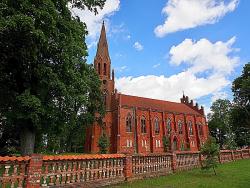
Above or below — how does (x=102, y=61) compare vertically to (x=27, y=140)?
above

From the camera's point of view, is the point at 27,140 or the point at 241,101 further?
the point at 241,101

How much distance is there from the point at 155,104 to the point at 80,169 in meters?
45.8

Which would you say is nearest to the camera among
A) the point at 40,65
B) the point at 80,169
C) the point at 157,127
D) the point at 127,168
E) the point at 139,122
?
the point at 80,169

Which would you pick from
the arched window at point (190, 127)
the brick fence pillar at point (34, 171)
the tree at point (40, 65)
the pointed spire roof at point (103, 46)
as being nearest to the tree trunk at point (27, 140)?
the tree at point (40, 65)

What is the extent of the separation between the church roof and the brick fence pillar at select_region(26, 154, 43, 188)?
124ft

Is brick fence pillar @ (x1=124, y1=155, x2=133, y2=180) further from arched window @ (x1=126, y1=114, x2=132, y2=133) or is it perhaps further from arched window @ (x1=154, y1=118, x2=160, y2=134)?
arched window @ (x1=154, y1=118, x2=160, y2=134)

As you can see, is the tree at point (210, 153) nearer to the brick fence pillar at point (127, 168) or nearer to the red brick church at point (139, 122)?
the brick fence pillar at point (127, 168)

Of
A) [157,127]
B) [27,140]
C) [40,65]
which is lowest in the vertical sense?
[27,140]

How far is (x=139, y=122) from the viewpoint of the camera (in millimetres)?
46938

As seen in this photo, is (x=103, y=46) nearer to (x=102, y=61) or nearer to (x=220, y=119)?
(x=102, y=61)

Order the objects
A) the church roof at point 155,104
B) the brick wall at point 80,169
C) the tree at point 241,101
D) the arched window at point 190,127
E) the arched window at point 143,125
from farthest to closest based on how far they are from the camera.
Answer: the arched window at point 190,127 → the church roof at point 155,104 → the arched window at point 143,125 → the tree at point 241,101 → the brick wall at point 80,169

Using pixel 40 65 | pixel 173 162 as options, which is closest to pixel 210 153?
pixel 173 162

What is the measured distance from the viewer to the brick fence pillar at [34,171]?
7.34 m

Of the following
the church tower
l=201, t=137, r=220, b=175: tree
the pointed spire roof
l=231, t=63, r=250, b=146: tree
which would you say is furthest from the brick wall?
the pointed spire roof
